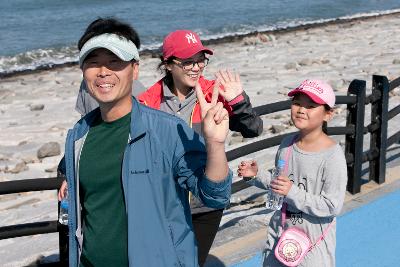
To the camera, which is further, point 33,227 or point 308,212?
point 33,227

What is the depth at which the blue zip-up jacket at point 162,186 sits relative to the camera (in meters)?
2.70

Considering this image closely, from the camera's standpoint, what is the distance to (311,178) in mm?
3617

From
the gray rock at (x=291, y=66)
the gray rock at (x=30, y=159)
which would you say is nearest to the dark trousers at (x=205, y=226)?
the gray rock at (x=30, y=159)

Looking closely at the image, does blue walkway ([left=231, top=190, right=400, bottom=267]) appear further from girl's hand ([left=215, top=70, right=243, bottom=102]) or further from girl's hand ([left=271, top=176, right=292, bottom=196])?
girl's hand ([left=215, top=70, right=243, bottom=102])

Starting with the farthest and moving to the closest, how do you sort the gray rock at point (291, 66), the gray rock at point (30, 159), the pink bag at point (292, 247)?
the gray rock at point (291, 66), the gray rock at point (30, 159), the pink bag at point (292, 247)

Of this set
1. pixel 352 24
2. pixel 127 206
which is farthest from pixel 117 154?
pixel 352 24

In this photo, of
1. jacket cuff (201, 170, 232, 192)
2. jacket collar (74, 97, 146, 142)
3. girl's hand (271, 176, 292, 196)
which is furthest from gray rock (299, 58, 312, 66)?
jacket cuff (201, 170, 232, 192)

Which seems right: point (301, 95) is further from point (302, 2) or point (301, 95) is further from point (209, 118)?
point (302, 2)

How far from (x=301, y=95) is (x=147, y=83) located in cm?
1400

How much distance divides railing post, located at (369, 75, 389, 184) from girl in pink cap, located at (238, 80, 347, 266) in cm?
269

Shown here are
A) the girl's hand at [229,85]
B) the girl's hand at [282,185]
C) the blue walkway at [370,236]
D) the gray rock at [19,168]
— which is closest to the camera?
the girl's hand at [229,85]

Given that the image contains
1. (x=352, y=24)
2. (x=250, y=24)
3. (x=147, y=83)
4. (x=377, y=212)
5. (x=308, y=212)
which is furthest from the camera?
(x=250, y=24)

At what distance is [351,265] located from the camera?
4.95 m

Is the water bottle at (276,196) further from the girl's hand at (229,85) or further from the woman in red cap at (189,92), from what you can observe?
the girl's hand at (229,85)
